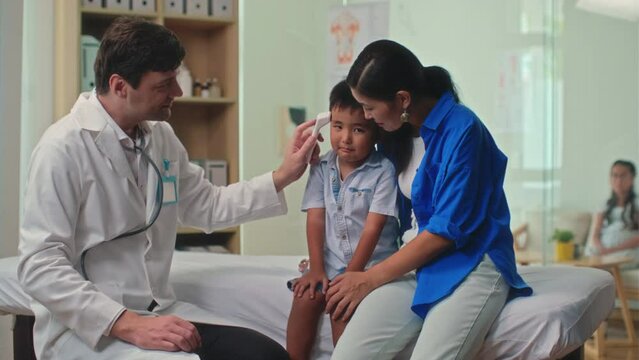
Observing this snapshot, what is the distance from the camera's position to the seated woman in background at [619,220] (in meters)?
4.44

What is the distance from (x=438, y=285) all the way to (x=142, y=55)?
82cm

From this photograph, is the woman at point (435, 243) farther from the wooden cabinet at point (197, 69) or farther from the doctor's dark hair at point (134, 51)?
the wooden cabinet at point (197, 69)

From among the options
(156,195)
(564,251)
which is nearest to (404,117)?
(156,195)

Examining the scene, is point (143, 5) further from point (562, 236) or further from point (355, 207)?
point (562, 236)

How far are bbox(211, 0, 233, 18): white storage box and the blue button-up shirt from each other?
2.52 meters

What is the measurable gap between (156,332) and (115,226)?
0.99 feet

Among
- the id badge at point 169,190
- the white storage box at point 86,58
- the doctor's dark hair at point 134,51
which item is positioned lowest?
the id badge at point 169,190

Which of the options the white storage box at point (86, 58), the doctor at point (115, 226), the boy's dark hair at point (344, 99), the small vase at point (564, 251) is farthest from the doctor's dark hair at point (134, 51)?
the small vase at point (564, 251)

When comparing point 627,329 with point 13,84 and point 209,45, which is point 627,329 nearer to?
point 209,45

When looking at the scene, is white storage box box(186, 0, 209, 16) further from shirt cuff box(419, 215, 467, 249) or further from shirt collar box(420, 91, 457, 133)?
shirt cuff box(419, 215, 467, 249)

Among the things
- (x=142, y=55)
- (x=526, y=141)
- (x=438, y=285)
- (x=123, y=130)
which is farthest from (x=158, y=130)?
(x=526, y=141)

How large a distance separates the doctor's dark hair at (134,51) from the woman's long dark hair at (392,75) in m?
0.43

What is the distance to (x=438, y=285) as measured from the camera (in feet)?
5.31

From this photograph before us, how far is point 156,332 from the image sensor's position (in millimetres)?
1625
